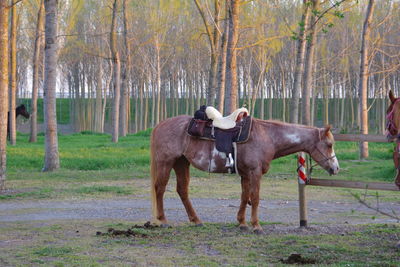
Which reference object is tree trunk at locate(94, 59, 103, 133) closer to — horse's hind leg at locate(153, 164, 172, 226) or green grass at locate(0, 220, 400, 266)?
horse's hind leg at locate(153, 164, 172, 226)

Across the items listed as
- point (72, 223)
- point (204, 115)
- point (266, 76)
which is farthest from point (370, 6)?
point (266, 76)

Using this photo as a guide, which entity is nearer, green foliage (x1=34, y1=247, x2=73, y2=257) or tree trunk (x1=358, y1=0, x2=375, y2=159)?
green foliage (x1=34, y1=247, x2=73, y2=257)

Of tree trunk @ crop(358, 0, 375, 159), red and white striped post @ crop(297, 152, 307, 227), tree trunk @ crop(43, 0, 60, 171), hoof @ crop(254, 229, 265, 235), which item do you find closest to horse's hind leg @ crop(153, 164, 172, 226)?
hoof @ crop(254, 229, 265, 235)

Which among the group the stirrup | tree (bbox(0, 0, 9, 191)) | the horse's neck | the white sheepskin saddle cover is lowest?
the stirrup

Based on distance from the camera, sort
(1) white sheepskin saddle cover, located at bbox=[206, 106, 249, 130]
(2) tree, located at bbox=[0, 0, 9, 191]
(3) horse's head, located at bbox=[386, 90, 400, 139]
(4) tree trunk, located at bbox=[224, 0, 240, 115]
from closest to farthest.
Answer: (3) horse's head, located at bbox=[386, 90, 400, 139], (1) white sheepskin saddle cover, located at bbox=[206, 106, 249, 130], (2) tree, located at bbox=[0, 0, 9, 191], (4) tree trunk, located at bbox=[224, 0, 240, 115]

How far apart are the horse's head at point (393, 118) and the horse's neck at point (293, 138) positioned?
1.86m

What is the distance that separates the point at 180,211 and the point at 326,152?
319 centimetres

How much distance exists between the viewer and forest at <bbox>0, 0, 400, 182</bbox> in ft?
60.4

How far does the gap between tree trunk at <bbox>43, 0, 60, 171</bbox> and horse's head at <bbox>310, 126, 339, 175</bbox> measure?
9.81 metres

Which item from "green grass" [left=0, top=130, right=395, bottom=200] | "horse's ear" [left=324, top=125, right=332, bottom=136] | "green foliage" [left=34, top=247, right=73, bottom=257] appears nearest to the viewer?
"green foliage" [left=34, top=247, right=73, bottom=257]

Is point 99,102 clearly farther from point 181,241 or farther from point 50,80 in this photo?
point 181,241

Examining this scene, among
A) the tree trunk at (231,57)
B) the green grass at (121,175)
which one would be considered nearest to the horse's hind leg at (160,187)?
the green grass at (121,175)

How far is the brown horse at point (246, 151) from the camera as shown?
8141 millimetres

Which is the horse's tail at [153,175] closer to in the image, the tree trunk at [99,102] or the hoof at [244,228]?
the hoof at [244,228]
